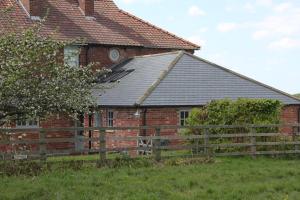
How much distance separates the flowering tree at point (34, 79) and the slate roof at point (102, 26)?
56.5 feet

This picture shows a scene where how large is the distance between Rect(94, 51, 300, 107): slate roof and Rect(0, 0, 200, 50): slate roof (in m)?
3.53

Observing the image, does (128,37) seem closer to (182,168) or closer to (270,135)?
(270,135)

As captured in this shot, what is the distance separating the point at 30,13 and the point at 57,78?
19.6 meters

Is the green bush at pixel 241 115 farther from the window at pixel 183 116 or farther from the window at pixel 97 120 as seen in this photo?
the window at pixel 97 120

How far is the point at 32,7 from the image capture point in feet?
104

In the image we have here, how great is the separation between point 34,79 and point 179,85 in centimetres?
1480

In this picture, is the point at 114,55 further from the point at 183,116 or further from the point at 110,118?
the point at 183,116

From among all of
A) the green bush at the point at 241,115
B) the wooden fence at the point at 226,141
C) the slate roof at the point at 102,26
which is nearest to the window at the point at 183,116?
the wooden fence at the point at 226,141

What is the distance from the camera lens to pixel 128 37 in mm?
33625

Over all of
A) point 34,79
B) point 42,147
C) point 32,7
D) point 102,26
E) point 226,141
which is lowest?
point 42,147

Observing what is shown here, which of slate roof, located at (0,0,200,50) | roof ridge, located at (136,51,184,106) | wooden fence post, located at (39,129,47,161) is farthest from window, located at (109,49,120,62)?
wooden fence post, located at (39,129,47,161)

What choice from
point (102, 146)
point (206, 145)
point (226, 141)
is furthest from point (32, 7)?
point (206, 145)

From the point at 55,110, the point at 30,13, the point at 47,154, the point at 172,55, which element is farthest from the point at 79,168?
the point at 30,13

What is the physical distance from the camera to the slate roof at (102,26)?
31406 millimetres
